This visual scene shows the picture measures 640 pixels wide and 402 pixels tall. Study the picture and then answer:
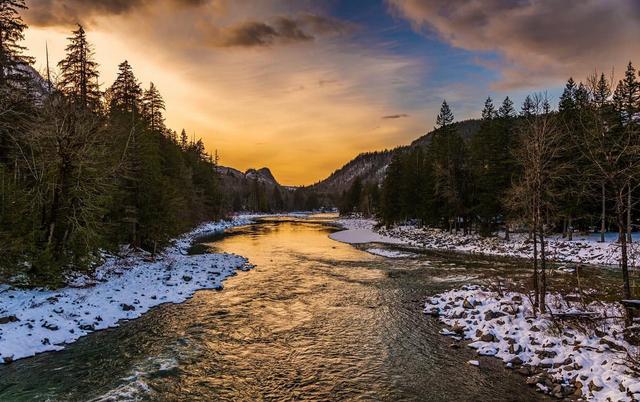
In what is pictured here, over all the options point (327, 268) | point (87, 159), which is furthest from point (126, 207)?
point (327, 268)

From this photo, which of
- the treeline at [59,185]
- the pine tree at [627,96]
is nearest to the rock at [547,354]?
the treeline at [59,185]

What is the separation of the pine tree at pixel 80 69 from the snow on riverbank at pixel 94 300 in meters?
18.7

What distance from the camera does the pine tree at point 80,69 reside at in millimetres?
36688

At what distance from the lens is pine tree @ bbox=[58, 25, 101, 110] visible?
36.7 metres

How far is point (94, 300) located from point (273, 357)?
10.3 meters

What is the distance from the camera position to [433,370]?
12.0m

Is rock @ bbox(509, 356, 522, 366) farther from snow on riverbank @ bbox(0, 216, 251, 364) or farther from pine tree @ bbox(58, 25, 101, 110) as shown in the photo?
pine tree @ bbox(58, 25, 101, 110)

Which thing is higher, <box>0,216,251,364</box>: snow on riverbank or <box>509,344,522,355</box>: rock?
<box>0,216,251,364</box>: snow on riverbank

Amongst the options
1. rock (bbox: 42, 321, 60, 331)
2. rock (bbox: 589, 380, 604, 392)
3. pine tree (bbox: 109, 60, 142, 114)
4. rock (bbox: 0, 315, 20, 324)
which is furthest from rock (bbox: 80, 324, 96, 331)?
→ pine tree (bbox: 109, 60, 142, 114)

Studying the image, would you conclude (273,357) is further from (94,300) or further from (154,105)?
(154,105)

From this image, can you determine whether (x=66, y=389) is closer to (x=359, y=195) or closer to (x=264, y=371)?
(x=264, y=371)

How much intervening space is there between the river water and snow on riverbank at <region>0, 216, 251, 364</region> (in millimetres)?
851

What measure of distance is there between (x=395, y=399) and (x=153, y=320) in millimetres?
11563

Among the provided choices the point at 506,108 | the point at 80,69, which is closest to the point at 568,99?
the point at 506,108
